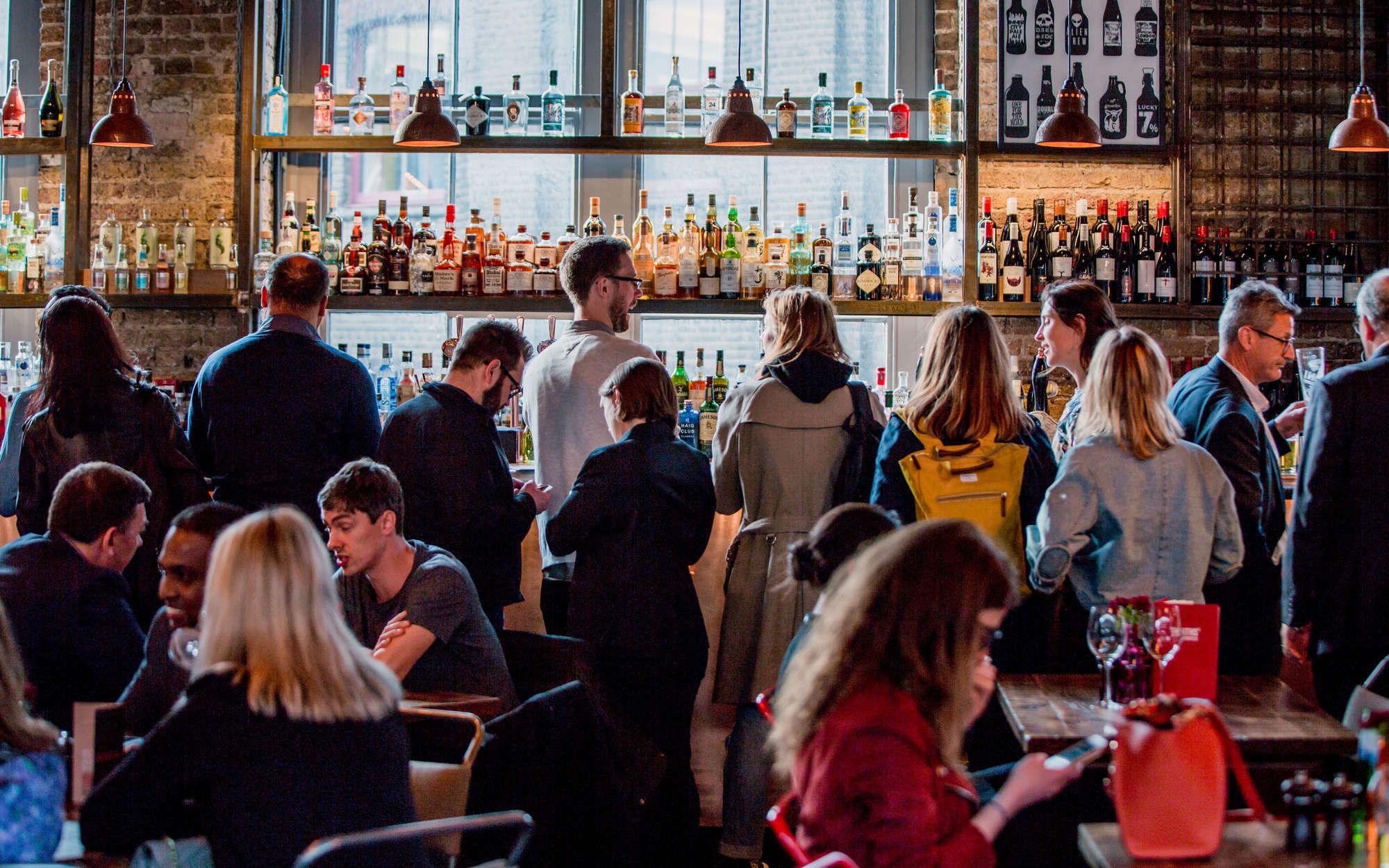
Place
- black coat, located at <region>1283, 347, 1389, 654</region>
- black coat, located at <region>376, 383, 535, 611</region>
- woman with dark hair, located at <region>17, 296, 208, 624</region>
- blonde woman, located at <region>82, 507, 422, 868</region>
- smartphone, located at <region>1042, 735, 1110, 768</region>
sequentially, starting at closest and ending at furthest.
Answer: blonde woman, located at <region>82, 507, 422, 868</region> → smartphone, located at <region>1042, 735, 1110, 768</region> → black coat, located at <region>1283, 347, 1389, 654</region> → black coat, located at <region>376, 383, 535, 611</region> → woman with dark hair, located at <region>17, 296, 208, 624</region>

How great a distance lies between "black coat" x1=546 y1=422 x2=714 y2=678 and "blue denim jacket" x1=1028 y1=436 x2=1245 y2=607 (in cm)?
89

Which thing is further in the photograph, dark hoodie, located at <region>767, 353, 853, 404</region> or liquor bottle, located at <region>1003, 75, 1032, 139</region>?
liquor bottle, located at <region>1003, 75, 1032, 139</region>

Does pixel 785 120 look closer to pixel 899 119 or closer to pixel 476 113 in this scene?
pixel 899 119

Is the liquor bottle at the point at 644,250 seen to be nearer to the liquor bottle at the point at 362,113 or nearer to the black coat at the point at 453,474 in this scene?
the liquor bottle at the point at 362,113

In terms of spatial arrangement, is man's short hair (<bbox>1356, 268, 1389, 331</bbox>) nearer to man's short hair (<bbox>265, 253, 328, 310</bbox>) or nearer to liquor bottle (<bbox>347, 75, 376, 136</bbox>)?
man's short hair (<bbox>265, 253, 328, 310</bbox>)

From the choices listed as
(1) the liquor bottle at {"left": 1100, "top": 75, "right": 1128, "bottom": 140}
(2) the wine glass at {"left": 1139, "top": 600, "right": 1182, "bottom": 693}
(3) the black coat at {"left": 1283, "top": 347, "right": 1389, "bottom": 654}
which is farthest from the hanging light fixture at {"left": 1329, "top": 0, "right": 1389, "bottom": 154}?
(2) the wine glass at {"left": 1139, "top": 600, "right": 1182, "bottom": 693}

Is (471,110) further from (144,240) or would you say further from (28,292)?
(28,292)

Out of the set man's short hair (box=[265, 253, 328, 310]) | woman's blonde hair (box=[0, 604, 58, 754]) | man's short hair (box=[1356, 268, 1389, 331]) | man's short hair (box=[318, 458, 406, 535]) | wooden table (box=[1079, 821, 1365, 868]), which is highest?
man's short hair (box=[265, 253, 328, 310])

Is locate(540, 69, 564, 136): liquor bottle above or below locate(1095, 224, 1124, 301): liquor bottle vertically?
above

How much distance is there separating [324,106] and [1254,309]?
11.5 ft

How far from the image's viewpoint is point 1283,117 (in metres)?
5.58

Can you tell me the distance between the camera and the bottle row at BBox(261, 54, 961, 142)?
205 inches

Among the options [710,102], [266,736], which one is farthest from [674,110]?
[266,736]

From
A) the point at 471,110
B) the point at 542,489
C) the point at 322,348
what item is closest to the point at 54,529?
the point at 322,348
